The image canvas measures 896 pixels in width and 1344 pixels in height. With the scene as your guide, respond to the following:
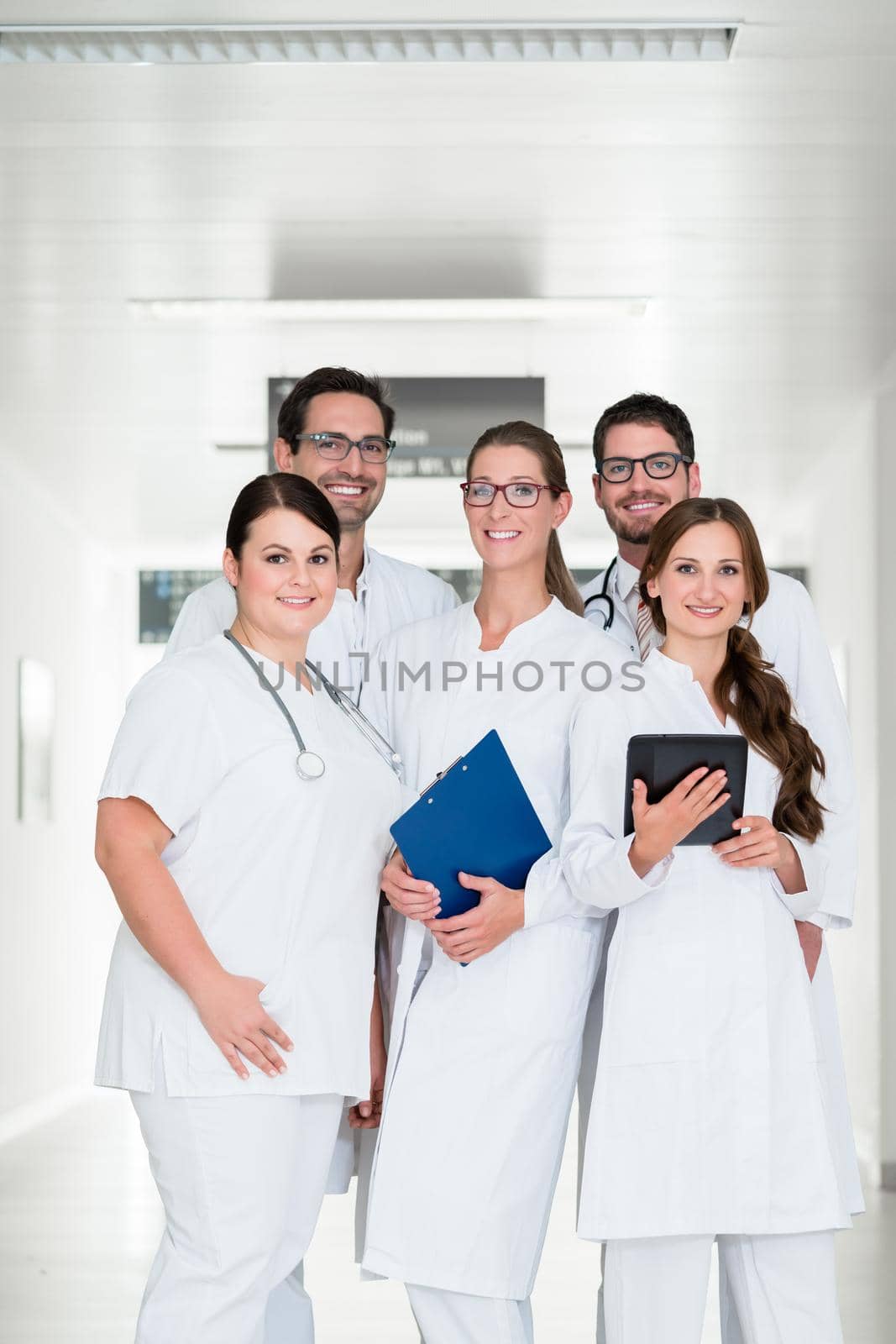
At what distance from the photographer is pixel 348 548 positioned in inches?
118

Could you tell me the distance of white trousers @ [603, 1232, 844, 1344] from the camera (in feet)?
7.57

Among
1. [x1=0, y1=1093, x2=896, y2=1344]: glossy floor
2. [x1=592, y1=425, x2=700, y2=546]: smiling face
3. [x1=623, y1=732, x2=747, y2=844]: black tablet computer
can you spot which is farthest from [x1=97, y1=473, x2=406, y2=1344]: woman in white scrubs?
[x1=0, y1=1093, x2=896, y2=1344]: glossy floor

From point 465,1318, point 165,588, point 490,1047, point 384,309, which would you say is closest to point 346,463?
point 490,1047

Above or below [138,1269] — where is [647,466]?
above

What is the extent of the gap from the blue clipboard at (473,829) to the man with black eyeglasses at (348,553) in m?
0.58

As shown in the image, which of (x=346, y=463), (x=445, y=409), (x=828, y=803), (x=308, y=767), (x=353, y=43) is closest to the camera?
(x=308, y=767)

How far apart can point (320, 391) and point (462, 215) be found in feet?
5.76

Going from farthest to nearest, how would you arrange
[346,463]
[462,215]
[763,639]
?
[462,215]
[346,463]
[763,639]

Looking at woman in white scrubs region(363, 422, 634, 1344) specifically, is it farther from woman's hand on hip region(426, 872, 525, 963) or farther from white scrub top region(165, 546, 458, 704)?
white scrub top region(165, 546, 458, 704)

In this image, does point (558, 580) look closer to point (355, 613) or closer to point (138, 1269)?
point (355, 613)

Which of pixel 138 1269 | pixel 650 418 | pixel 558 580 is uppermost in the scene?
pixel 650 418

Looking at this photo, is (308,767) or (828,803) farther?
(828,803)

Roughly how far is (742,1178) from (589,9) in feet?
8.64

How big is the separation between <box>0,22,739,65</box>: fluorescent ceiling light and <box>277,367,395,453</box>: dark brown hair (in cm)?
104
